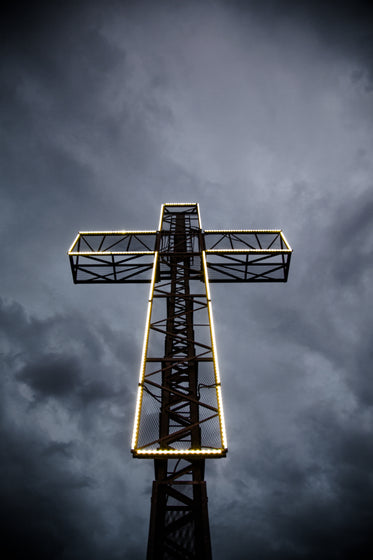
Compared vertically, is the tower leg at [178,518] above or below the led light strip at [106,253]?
below

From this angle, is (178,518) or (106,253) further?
(106,253)

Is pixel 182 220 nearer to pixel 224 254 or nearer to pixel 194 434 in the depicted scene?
pixel 224 254

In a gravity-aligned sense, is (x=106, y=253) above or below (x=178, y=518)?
above

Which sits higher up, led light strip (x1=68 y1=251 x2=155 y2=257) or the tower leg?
led light strip (x1=68 y1=251 x2=155 y2=257)

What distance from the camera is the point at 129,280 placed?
46.9ft

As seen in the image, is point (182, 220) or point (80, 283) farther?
point (182, 220)

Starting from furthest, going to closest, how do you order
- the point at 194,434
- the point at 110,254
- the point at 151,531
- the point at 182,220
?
1. the point at 182,220
2. the point at 110,254
3. the point at 194,434
4. the point at 151,531

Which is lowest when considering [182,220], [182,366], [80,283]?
[182,366]

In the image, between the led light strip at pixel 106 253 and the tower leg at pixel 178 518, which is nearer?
the tower leg at pixel 178 518

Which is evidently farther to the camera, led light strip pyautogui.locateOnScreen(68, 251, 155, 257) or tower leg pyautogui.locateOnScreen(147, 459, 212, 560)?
led light strip pyautogui.locateOnScreen(68, 251, 155, 257)

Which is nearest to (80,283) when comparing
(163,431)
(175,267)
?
(175,267)

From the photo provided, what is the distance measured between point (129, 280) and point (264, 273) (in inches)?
245

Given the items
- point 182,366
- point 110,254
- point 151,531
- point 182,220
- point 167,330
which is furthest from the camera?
point 182,220

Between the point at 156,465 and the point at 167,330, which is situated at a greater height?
the point at 167,330
